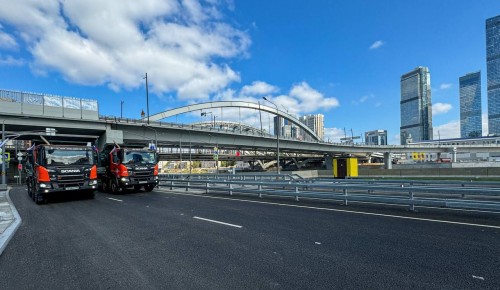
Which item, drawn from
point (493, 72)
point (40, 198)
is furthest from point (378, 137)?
point (40, 198)

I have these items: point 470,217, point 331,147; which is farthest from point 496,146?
point 470,217

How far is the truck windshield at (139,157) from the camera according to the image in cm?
1873

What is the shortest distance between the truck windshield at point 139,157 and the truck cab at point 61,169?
2.90m

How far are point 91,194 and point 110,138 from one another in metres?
20.8

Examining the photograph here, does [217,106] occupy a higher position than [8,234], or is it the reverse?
[217,106]

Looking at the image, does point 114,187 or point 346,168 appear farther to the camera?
point 346,168

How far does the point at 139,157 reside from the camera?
1931 centimetres

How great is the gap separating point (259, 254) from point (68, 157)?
537 inches

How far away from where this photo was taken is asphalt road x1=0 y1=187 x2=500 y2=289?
14.3 feet

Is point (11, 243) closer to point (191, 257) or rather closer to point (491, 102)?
point (191, 257)

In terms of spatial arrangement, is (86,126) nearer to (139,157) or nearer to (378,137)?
(139,157)

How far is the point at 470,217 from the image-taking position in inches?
340

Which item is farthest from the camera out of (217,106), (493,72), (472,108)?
(472,108)

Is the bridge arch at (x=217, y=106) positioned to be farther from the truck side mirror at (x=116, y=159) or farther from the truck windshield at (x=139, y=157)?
the truck side mirror at (x=116, y=159)
